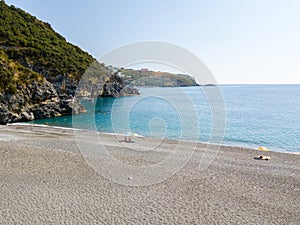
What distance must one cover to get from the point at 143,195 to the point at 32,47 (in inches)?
2085

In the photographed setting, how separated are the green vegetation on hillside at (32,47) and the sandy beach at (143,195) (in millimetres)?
39899

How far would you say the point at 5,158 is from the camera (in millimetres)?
11266

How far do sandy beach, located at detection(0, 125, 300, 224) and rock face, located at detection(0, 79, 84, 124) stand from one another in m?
19.9

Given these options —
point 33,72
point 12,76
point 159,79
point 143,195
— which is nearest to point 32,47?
point 33,72

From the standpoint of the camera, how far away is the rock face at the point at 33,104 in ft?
95.0

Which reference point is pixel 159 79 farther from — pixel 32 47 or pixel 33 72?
pixel 32 47

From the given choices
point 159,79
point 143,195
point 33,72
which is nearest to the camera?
point 143,195

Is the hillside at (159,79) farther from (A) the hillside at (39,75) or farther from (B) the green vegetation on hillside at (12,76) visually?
(B) the green vegetation on hillside at (12,76)

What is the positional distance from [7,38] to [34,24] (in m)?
20.2

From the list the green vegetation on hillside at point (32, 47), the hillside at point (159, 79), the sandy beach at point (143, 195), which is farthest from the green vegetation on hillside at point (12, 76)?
the hillside at point (159, 79)

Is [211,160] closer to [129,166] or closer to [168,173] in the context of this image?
[168,173]

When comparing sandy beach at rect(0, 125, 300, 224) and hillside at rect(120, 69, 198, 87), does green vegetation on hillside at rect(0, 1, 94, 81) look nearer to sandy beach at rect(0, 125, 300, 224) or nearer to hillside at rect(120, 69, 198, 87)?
sandy beach at rect(0, 125, 300, 224)

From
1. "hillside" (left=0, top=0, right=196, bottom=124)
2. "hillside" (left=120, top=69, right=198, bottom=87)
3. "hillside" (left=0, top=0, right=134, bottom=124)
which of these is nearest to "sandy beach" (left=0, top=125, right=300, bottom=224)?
"hillside" (left=120, top=69, right=198, bottom=87)

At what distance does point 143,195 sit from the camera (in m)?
7.50
